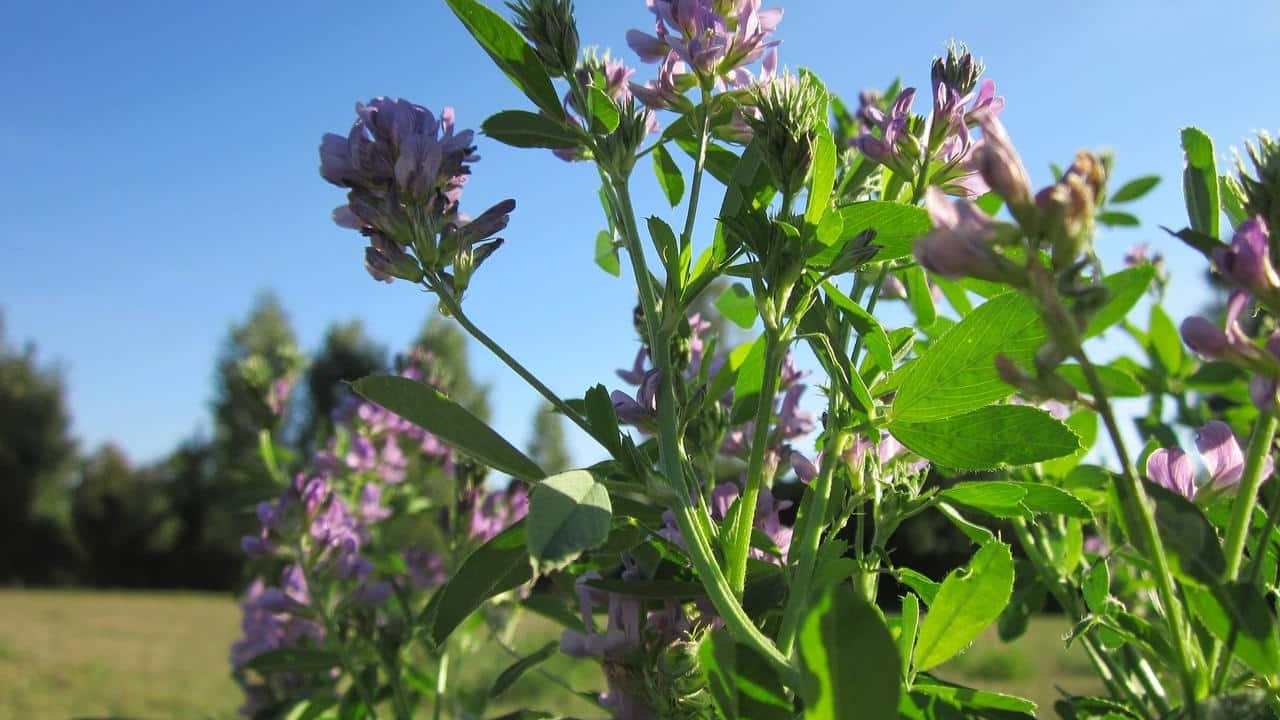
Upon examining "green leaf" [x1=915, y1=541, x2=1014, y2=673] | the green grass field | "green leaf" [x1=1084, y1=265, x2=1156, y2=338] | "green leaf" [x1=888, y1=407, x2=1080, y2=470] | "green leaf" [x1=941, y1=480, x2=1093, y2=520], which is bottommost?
the green grass field

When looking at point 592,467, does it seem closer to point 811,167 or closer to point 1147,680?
point 811,167

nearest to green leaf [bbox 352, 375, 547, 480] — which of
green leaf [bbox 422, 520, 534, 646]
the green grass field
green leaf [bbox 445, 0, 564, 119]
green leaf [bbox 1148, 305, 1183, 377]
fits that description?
green leaf [bbox 422, 520, 534, 646]

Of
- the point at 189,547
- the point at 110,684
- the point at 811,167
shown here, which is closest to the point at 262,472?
the point at 811,167

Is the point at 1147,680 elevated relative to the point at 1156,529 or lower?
lower

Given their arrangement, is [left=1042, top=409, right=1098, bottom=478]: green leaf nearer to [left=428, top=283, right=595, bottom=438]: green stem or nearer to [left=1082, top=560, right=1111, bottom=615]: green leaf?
[left=1082, top=560, right=1111, bottom=615]: green leaf

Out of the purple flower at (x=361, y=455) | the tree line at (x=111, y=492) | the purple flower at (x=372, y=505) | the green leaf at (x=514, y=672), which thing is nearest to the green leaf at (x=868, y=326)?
the green leaf at (x=514, y=672)

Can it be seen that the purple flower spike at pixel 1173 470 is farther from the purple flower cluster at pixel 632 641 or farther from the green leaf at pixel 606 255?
the green leaf at pixel 606 255
